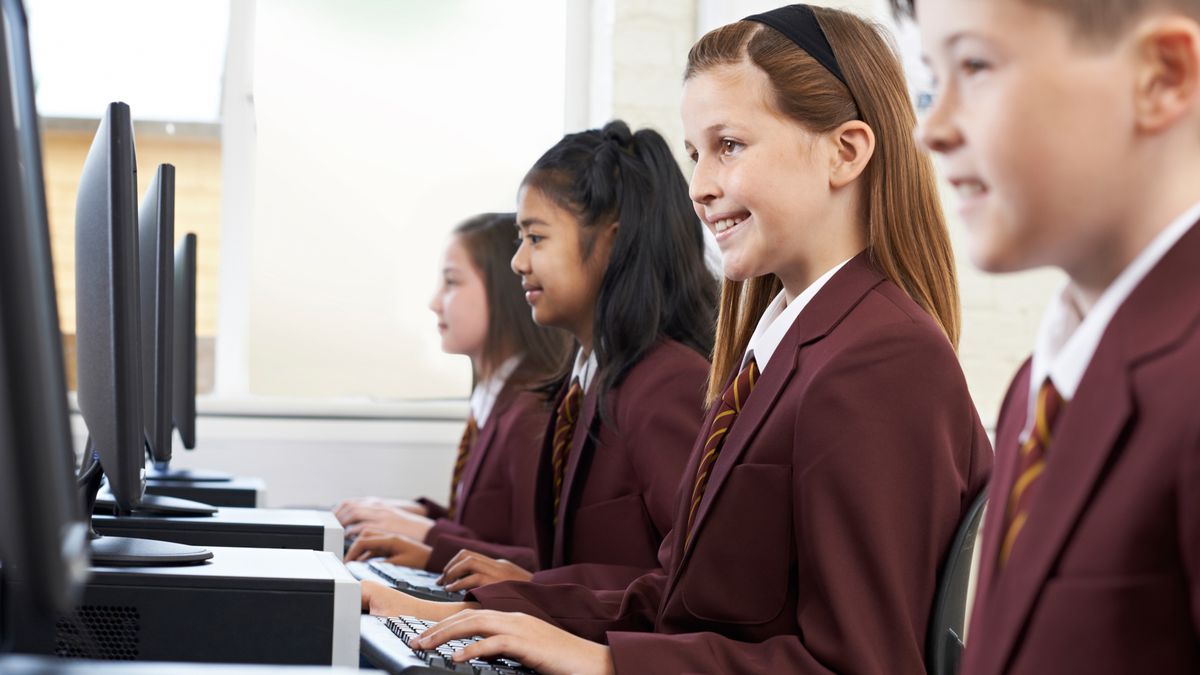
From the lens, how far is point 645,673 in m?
1.18

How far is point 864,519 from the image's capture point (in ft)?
3.81

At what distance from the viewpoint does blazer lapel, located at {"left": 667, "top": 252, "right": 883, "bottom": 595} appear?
1.29 meters

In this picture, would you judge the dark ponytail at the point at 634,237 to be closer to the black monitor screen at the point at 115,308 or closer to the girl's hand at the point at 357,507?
the girl's hand at the point at 357,507

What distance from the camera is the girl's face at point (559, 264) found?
2.20 m

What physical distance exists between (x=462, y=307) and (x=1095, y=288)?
7.79ft

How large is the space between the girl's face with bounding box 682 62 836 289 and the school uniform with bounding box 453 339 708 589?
422mm

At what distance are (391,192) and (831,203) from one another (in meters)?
2.43

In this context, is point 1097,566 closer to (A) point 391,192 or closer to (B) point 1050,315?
(B) point 1050,315

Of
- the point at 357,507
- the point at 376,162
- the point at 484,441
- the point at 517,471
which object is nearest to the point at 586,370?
the point at 517,471

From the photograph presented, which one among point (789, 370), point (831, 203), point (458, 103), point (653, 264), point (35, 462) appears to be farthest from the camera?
point (458, 103)

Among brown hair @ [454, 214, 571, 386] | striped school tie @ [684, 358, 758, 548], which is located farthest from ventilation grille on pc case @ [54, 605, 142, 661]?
brown hair @ [454, 214, 571, 386]

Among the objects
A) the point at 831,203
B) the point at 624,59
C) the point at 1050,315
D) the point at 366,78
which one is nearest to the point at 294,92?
the point at 366,78

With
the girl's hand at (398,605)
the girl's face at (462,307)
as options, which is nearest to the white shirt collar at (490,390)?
the girl's face at (462,307)

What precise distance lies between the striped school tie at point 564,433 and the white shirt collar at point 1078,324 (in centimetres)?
136
